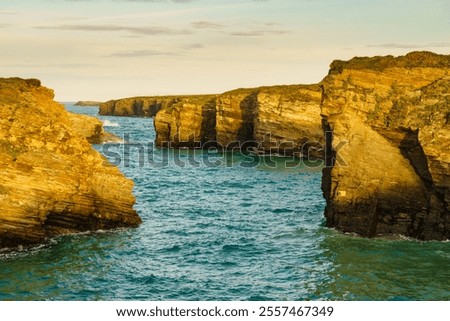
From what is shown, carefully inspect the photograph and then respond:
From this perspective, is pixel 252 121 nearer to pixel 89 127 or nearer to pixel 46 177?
pixel 89 127

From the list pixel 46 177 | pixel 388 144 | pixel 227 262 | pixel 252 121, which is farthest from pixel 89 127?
pixel 227 262

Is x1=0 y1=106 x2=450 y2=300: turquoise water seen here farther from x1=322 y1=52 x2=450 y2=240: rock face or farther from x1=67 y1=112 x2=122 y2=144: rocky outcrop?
x1=67 y1=112 x2=122 y2=144: rocky outcrop

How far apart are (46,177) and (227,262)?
10204 millimetres

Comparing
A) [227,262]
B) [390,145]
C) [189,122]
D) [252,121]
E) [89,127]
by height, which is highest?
[252,121]

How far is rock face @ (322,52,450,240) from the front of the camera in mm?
33406

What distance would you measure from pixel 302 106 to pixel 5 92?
47208 mm

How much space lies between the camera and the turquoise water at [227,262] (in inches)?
1052

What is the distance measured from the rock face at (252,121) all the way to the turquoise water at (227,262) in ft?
104

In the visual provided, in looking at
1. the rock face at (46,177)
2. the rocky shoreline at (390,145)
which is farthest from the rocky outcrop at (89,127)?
the rocky shoreline at (390,145)

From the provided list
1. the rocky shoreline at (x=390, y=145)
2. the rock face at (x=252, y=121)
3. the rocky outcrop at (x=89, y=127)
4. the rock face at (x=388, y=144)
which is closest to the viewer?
the rocky shoreline at (x=390, y=145)

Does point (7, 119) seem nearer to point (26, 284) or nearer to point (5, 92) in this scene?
point (5, 92)

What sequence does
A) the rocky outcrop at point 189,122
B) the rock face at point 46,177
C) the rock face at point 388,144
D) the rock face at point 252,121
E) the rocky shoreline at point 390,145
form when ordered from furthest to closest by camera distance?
the rocky outcrop at point 189,122
the rock face at point 252,121
the rock face at point 388,144
the rocky shoreline at point 390,145
the rock face at point 46,177

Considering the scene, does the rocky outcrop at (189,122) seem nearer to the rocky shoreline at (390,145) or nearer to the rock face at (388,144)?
the rocky shoreline at (390,145)

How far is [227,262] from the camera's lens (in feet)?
103
